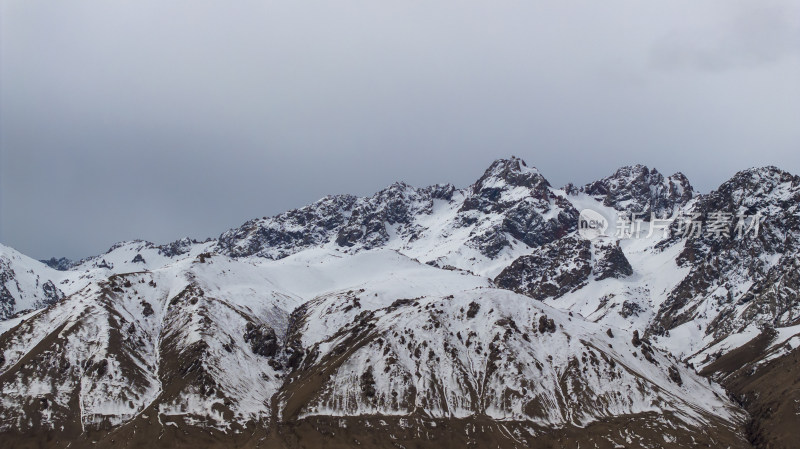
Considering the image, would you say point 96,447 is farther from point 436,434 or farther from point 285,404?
point 436,434

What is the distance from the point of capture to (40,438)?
17088cm

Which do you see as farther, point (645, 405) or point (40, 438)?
point (645, 405)

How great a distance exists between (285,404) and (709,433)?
409ft

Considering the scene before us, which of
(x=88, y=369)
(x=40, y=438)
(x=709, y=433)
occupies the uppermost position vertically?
(x=709, y=433)

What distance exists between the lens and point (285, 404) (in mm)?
197375

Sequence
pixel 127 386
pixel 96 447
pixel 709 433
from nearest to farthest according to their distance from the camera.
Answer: pixel 96 447, pixel 709 433, pixel 127 386

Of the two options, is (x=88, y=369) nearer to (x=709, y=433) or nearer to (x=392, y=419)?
(x=392, y=419)

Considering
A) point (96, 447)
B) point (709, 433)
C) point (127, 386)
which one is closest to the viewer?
point (96, 447)

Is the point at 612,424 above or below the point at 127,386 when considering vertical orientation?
above

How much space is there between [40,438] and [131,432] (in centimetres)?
2301

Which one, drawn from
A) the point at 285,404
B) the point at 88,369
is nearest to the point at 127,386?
the point at 88,369

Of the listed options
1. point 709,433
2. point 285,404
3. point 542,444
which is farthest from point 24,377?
point 709,433

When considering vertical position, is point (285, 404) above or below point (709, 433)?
below

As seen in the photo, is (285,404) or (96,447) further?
(285,404)
